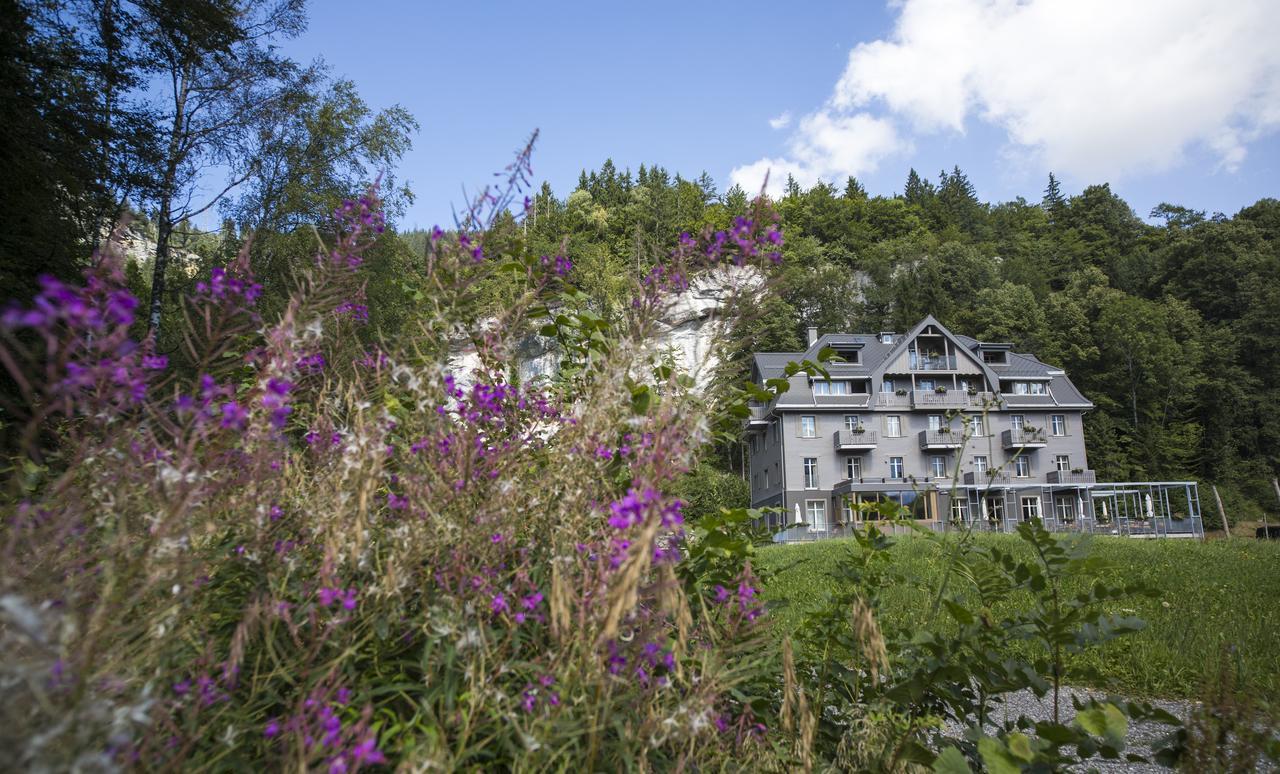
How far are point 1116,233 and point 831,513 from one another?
63.9 m

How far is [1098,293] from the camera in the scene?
6178 cm

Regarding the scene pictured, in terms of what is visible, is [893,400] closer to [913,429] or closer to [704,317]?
[913,429]

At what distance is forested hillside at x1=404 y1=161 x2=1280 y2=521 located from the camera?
177ft

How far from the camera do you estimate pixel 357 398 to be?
2096 millimetres

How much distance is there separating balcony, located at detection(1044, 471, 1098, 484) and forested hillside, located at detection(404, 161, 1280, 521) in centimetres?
1167

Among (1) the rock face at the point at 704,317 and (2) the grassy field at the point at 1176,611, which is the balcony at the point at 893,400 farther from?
(1) the rock face at the point at 704,317

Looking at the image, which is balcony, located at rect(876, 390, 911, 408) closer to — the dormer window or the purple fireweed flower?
the dormer window

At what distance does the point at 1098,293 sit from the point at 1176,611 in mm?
66020

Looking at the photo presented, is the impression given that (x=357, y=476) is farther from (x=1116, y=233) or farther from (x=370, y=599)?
(x=1116, y=233)

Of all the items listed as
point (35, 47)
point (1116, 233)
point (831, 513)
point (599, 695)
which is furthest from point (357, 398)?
point (1116, 233)

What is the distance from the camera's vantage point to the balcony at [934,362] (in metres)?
43.7

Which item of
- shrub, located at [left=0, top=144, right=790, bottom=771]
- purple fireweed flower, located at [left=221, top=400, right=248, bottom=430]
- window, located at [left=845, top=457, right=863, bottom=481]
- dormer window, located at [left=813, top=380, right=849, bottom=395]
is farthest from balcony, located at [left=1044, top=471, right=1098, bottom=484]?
purple fireweed flower, located at [left=221, top=400, right=248, bottom=430]

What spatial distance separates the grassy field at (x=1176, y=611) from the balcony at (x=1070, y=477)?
108ft

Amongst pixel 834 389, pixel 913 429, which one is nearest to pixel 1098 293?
pixel 913 429
